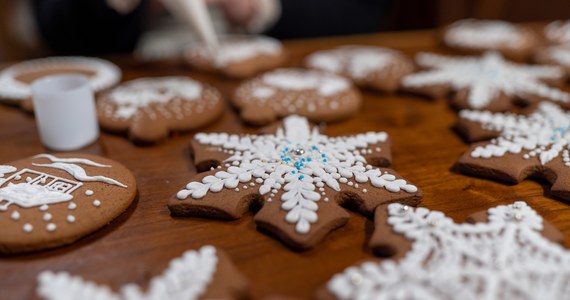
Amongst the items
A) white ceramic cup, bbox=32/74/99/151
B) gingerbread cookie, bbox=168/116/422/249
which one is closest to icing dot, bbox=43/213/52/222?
gingerbread cookie, bbox=168/116/422/249

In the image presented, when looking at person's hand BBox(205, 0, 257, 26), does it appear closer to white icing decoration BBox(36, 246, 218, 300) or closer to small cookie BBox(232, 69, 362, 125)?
small cookie BBox(232, 69, 362, 125)

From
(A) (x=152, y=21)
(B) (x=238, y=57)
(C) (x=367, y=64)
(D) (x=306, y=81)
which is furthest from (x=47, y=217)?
(A) (x=152, y=21)

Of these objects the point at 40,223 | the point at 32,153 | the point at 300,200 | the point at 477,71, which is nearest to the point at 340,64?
the point at 477,71

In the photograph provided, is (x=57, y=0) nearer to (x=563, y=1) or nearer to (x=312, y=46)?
(x=312, y=46)

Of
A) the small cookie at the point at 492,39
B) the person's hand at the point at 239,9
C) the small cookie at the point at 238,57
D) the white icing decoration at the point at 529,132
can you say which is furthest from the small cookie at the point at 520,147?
the person's hand at the point at 239,9

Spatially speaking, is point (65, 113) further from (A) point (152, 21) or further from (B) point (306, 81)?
(A) point (152, 21)

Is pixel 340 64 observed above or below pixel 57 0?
below
